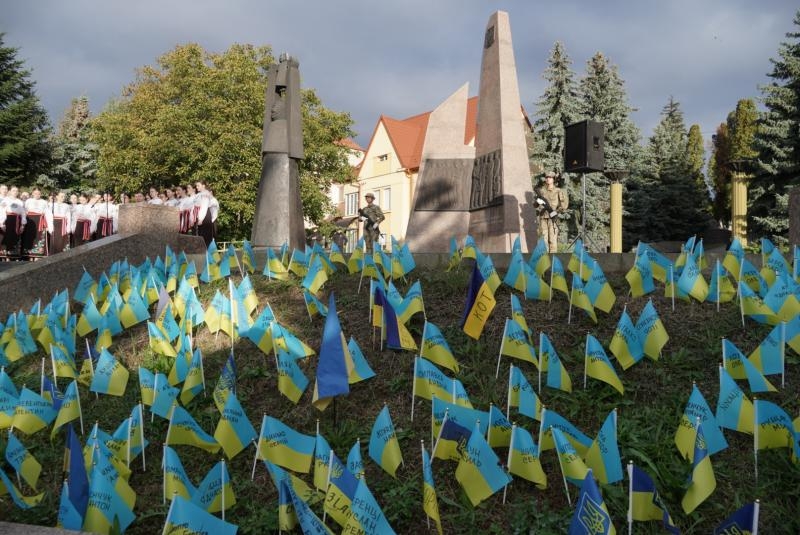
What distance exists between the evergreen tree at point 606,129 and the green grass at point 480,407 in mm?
28482

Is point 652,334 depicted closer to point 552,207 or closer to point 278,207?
point 552,207

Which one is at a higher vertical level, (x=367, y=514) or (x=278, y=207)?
(x=278, y=207)

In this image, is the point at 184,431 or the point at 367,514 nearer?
the point at 367,514

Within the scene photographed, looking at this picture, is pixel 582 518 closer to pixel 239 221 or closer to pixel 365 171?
pixel 239 221

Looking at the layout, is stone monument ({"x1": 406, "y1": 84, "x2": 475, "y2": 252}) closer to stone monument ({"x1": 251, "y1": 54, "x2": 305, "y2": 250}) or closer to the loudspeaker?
the loudspeaker

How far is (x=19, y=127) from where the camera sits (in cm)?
3259

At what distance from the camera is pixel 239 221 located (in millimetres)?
32656

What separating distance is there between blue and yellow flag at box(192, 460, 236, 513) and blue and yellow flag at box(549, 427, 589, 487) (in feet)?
5.31

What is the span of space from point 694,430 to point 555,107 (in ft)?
107

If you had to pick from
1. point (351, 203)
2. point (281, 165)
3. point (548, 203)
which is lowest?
point (548, 203)

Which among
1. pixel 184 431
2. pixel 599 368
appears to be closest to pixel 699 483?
pixel 599 368

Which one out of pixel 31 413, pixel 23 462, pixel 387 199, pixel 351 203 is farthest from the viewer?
pixel 351 203

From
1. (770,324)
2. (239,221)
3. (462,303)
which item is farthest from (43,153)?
(770,324)

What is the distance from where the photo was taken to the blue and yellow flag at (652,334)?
4516 millimetres
